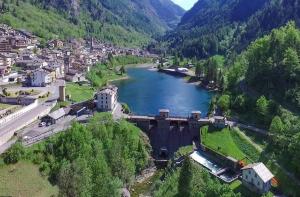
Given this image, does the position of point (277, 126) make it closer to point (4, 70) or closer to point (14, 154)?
point (14, 154)

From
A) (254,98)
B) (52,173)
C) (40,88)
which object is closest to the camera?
(52,173)

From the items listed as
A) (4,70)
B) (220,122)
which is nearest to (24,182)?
(220,122)

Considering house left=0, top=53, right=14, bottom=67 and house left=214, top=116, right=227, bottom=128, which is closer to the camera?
house left=214, top=116, right=227, bottom=128

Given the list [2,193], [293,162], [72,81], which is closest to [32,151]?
[2,193]

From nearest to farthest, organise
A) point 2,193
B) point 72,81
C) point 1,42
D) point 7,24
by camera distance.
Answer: point 2,193 → point 72,81 → point 1,42 → point 7,24

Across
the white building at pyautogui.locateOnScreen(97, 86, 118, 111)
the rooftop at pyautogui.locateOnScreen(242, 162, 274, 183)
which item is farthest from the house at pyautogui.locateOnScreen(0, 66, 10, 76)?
the rooftop at pyautogui.locateOnScreen(242, 162, 274, 183)

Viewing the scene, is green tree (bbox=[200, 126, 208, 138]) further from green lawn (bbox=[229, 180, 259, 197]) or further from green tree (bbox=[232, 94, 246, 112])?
green lawn (bbox=[229, 180, 259, 197])

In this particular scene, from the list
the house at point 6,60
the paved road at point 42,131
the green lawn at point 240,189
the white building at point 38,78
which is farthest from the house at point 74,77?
the green lawn at point 240,189

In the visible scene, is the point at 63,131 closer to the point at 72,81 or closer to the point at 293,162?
the point at 293,162
